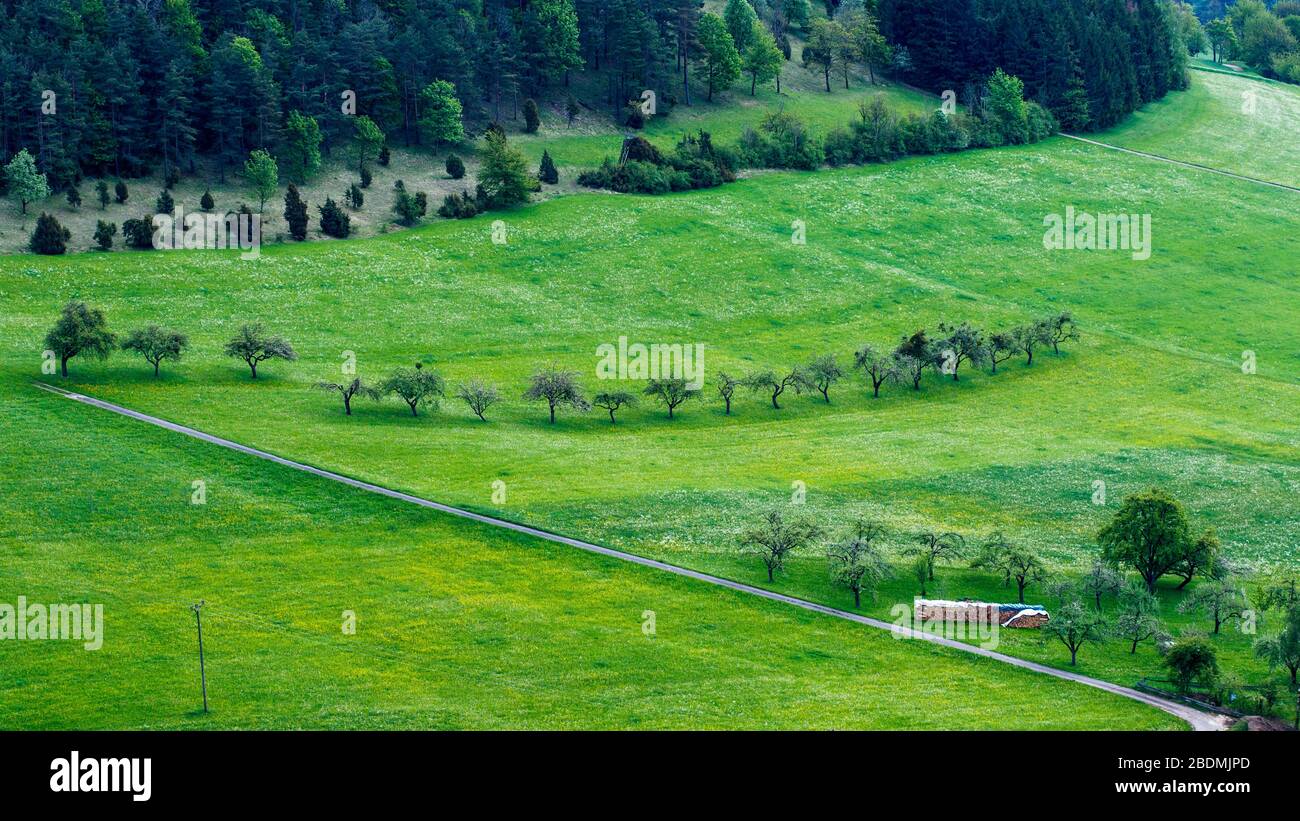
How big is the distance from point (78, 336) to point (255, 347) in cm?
1346

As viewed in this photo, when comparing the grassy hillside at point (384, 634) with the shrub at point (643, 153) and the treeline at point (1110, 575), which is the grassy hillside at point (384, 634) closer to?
the treeline at point (1110, 575)

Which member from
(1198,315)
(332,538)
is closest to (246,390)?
(332,538)

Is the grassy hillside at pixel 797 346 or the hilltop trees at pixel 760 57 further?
the hilltop trees at pixel 760 57

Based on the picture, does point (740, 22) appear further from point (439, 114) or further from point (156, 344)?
point (156, 344)

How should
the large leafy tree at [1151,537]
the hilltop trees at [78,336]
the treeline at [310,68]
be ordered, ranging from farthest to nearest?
the treeline at [310,68], the hilltop trees at [78,336], the large leafy tree at [1151,537]

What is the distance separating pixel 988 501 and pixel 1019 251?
2584 inches

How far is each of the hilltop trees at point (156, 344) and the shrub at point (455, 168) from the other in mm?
50089

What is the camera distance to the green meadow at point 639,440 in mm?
82750

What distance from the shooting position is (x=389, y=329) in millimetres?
134750

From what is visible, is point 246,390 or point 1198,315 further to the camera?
point 1198,315

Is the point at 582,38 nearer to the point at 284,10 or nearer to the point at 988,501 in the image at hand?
the point at 284,10

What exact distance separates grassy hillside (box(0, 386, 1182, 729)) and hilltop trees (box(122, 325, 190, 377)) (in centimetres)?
1550

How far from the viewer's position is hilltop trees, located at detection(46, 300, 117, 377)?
388ft

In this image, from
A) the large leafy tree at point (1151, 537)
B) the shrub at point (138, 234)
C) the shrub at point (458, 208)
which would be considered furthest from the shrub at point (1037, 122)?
the shrub at point (138, 234)
